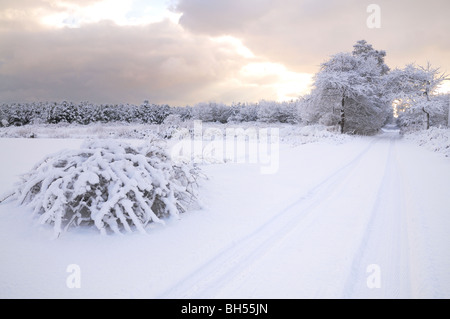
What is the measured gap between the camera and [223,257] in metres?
2.80

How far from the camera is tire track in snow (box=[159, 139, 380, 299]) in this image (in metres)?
2.27

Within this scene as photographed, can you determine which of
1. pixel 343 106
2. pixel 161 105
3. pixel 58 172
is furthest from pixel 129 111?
pixel 58 172

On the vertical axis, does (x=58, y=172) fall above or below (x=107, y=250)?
above

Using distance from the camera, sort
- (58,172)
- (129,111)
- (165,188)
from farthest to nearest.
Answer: (129,111), (165,188), (58,172)

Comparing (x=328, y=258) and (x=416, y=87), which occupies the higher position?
(x=416, y=87)

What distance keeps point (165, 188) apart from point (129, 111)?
221ft

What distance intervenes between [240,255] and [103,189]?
6.54ft

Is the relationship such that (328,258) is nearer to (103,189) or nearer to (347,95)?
(103,189)

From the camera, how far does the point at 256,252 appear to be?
2902mm

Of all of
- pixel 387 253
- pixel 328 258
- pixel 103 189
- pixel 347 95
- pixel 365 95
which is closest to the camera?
pixel 328 258

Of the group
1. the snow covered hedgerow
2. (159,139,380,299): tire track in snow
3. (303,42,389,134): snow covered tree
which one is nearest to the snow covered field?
(159,139,380,299): tire track in snow

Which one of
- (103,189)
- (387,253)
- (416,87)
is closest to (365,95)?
(416,87)

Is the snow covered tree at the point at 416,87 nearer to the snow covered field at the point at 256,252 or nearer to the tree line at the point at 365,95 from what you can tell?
the tree line at the point at 365,95
